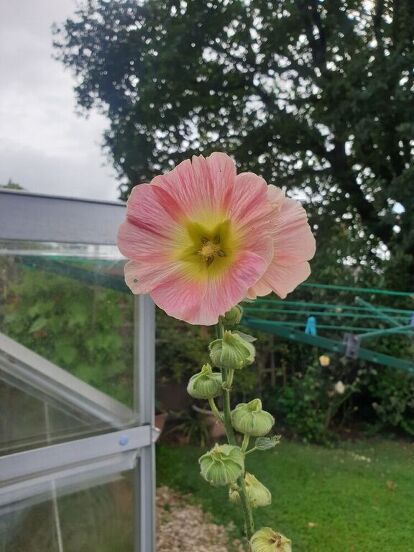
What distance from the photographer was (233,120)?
14.2 ft

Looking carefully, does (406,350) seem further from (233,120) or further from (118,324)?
(118,324)

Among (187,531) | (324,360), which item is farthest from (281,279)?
(324,360)

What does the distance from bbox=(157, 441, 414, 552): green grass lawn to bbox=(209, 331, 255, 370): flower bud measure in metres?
2.53

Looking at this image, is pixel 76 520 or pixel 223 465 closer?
pixel 223 465

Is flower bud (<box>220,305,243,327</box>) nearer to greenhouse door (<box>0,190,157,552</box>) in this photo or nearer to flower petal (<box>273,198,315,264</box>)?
flower petal (<box>273,198,315,264</box>)

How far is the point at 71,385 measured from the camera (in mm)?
1847

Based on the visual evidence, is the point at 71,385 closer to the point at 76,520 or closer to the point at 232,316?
the point at 76,520

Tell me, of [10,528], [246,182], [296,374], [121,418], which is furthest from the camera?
[296,374]

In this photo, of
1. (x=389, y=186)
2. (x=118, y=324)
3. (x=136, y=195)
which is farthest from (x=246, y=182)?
(x=389, y=186)

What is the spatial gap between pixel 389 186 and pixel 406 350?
1.24m

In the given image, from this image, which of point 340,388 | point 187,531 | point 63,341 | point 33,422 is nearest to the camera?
point 33,422

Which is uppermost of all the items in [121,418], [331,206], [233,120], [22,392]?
[233,120]

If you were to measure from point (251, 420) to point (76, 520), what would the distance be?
170 centimetres

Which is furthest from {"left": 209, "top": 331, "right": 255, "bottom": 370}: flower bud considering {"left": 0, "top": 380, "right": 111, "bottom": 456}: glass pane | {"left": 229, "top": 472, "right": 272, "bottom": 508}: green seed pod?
{"left": 0, "top": 380, "right": 111, "bottom": 456}: glass pane
